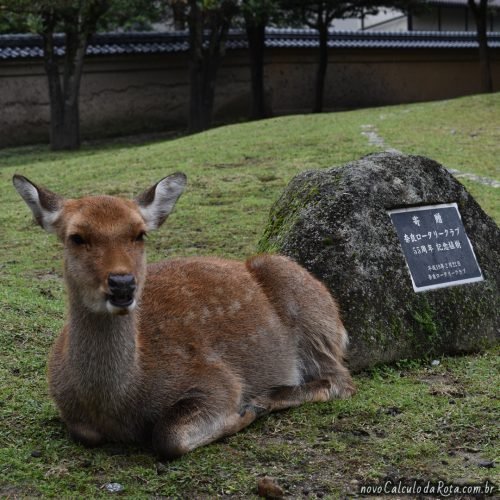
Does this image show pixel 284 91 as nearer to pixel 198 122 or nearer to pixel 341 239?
pixel 198 122

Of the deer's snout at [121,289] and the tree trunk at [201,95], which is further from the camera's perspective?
the tree trunk at [201,95]

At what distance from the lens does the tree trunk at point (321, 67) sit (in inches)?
953

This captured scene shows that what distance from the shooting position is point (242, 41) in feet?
80.5

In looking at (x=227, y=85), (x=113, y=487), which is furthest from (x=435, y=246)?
(x=227, y=85)

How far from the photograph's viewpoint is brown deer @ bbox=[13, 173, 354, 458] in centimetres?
427

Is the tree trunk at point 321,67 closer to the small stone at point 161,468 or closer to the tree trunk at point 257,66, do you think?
the tree trunk at point 257,66

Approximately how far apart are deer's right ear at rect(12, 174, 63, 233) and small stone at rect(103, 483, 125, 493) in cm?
129

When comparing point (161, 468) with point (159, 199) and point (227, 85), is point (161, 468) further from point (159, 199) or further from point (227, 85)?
point (227, 85)

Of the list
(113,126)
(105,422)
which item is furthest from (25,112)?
(105,422)

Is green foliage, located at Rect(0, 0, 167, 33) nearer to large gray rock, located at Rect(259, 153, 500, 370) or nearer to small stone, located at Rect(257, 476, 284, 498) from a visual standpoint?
large gray rock, located at Rect(259, 153, 500, 370)

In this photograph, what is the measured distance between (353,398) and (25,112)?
18.0 m

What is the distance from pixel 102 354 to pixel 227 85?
68.6 ft

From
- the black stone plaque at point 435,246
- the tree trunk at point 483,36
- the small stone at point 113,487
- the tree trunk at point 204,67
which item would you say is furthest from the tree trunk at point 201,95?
the small stone at point 113,487

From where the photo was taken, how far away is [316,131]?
15484 millimetres
